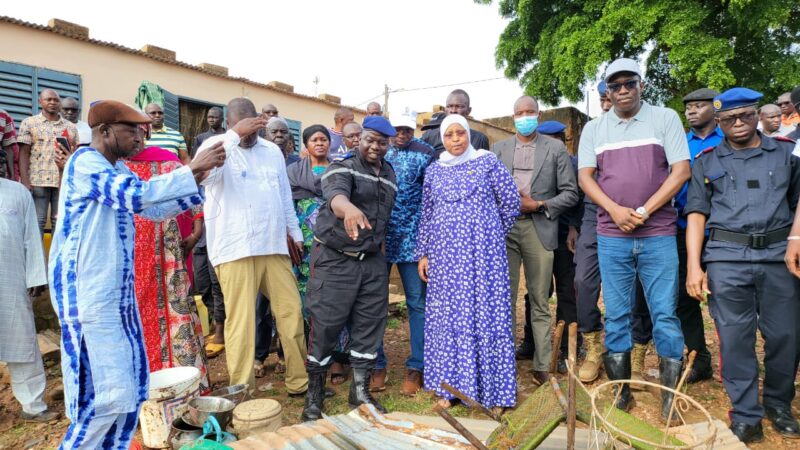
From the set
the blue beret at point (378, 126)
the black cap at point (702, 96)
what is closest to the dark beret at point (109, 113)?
the blue beret at point (378, 126)

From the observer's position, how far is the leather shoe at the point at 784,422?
3.18m

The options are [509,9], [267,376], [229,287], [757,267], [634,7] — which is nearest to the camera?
[757,267]

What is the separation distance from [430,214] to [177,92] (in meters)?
8.71

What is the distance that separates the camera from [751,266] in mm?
3150

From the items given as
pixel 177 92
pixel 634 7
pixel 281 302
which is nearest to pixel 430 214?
pixel 281 302

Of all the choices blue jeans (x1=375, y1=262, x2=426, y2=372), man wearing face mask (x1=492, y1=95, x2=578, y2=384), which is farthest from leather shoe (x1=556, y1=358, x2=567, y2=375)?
blue jeans (x1=375, y1=262, x2=426, y2=372)

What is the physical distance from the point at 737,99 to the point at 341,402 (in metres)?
3.51

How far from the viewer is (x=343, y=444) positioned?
7.74 feet

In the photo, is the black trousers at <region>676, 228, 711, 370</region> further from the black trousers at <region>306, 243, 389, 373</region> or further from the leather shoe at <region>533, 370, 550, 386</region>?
the black trousers at <region>306, 243, 389, 373</region>

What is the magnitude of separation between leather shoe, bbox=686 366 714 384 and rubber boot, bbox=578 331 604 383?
0.78 meters

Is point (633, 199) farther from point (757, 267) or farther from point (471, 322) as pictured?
point (471, 322)

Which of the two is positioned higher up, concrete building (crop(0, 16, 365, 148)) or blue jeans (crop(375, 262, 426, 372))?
concrete building (crop(0, 16, 365, 148))

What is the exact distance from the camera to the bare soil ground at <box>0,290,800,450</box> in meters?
3.47

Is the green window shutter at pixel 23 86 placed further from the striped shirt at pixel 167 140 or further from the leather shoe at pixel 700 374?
the leather shoe at pixel 700 374
